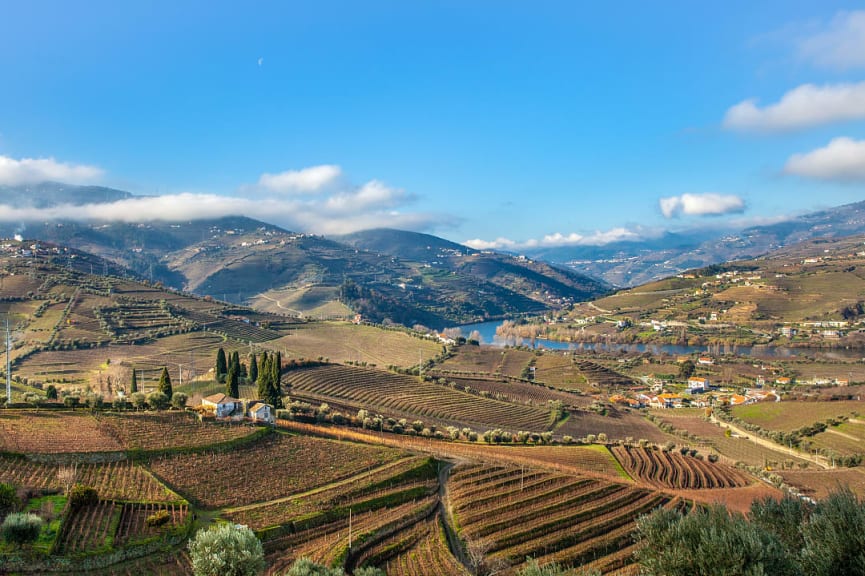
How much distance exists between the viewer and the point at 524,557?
3450cm

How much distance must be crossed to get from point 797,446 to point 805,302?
147m

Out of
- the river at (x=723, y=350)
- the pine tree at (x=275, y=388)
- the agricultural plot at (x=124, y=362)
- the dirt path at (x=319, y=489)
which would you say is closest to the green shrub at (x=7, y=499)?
the dirt path at (x=319, y=489)

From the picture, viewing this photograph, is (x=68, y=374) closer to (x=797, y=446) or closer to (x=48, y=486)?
(x=48, y=486)

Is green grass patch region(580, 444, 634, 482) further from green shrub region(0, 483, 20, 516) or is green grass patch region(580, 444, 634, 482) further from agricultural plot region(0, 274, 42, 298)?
agricultural plot region(0, 274, 42, 298)

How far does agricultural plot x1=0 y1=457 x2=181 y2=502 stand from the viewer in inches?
1284

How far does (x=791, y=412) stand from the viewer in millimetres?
89125

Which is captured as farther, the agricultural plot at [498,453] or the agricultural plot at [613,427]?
the agricultural plot at [613,427]

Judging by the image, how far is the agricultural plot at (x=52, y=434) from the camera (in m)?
36.5

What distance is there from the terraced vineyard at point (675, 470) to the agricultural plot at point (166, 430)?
112 feet

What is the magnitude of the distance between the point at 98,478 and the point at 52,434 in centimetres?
735

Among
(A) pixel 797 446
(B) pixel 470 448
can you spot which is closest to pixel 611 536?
(B) pixel 470 448

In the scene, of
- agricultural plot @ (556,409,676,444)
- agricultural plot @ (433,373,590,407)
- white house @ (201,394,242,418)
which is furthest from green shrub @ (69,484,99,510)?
agricultural plot @ (433,373,590,407)

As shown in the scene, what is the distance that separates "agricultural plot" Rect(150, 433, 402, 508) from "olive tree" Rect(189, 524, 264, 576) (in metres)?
9.06

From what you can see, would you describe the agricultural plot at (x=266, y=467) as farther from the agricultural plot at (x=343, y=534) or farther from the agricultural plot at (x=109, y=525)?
the agricultural plot at (x=343, y=534)
